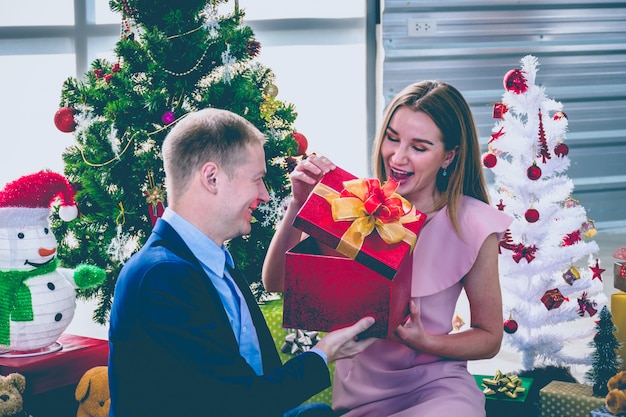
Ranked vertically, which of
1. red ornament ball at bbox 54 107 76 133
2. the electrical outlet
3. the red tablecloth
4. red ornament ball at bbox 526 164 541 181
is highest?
the electrical outlet

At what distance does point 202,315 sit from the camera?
1.26 metres

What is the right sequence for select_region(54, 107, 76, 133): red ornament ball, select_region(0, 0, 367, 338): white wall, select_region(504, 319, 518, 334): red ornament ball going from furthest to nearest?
1. select_region(0, 0, 367, 338): white wall
2. select_region(504, 319, 518, 334): red ornament ball
3. select_region(54, 107, 76, 133): red ornament ball

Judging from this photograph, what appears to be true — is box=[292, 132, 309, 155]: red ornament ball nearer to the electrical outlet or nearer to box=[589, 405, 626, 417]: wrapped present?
box=[589, 405, 626, 417]: wrapped present

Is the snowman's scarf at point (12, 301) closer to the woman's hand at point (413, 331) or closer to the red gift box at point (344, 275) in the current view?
the red gift box at point (344, 275)

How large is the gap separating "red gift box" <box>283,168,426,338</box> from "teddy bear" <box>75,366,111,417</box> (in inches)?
47.9

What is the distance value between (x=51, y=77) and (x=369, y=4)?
2.55 metres

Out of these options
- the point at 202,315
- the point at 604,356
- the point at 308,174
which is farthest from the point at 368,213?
the point at 604,356

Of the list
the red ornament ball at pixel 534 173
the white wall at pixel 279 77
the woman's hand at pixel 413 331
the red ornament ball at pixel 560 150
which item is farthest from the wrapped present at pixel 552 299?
the white wall at pixel 279 77

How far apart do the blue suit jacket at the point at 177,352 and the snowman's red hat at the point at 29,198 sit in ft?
4.28

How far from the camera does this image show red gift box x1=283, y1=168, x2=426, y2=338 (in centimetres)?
143

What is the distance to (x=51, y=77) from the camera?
5766 mm

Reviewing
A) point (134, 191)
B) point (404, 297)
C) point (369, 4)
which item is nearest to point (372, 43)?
point (369, 4)

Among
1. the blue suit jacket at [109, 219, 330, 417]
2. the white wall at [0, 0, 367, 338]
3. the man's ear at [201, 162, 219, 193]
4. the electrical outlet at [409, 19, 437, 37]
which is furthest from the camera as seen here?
the white wall at [0, 0, 367, 338]

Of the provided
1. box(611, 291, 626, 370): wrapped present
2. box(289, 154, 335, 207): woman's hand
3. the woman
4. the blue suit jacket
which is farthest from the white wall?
the blue suit jacket
